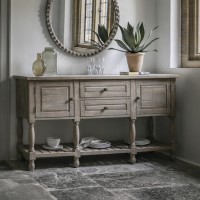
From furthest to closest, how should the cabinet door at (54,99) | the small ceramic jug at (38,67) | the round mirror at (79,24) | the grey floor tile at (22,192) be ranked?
the round mirror at (79,24), the small ceramic jug at (38,67), the cabinet door at (54,99), the grey floor tile at (22,192)

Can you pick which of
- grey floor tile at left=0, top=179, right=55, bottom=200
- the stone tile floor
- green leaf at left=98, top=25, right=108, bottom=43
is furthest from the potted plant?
grey floor tile at left=0, top=179, right=55, bottom=200

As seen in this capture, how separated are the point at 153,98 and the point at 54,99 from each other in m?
0.97

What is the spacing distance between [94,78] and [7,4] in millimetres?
1096

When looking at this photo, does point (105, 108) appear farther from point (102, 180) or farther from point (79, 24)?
point (79, 24)

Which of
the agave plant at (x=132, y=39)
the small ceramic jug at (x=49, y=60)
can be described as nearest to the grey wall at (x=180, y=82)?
the agave plant at (x=132, y=39)

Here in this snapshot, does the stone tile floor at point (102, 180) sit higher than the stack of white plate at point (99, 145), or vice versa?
the stack of white plate at point (99, 145)

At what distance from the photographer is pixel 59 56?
15.7ft

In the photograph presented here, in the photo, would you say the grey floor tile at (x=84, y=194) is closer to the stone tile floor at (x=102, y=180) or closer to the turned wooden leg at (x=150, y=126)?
the stone tile floor at (x=102, y=180)

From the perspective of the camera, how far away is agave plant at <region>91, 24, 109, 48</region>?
4.83 m

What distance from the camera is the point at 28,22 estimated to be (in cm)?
463

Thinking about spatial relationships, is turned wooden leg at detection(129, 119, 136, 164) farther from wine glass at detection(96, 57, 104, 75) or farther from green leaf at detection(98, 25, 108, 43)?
green leaf at detection(98, 25, 108, 43)

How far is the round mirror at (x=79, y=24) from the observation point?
468 cm

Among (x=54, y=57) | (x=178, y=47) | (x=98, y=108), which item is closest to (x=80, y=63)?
(x=54, y=57)

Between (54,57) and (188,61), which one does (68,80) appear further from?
(188,61)
